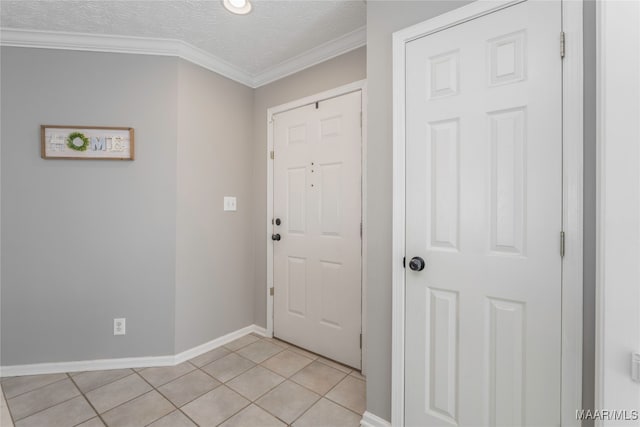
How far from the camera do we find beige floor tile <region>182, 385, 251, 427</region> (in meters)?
1.60

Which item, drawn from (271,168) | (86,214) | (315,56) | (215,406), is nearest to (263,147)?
(271,168)

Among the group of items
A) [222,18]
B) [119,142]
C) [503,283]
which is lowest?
[503,283]

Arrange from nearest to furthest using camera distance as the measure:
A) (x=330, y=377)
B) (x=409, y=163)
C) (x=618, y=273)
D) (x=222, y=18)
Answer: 1. (x=618, y=273)
2. (x=409, y=163)
3. (x=222, y=18)
4. (x=330, y=377)

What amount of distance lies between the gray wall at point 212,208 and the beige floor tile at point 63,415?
63cm

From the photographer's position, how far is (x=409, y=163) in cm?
139

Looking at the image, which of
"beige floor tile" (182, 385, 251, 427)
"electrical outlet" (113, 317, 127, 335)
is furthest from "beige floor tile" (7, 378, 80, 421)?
"beige floor tile" (182, 385, 251, 427)

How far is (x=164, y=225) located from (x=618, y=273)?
2.58m

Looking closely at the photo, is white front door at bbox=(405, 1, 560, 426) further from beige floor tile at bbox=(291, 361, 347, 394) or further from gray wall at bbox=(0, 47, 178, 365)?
gray wall at bbox=(0, 47, 178, 365)

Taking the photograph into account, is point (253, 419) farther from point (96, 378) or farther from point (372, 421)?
point (96, 378)

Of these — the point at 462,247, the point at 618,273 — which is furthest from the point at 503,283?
the point at 618,273

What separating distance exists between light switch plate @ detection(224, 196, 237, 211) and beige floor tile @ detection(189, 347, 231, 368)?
4.07ft

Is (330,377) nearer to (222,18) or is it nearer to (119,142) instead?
(119,142)

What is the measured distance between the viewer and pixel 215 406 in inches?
67.2

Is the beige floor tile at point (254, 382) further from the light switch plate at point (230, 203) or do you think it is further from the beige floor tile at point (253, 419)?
the light switch plate at point (230, 203)
